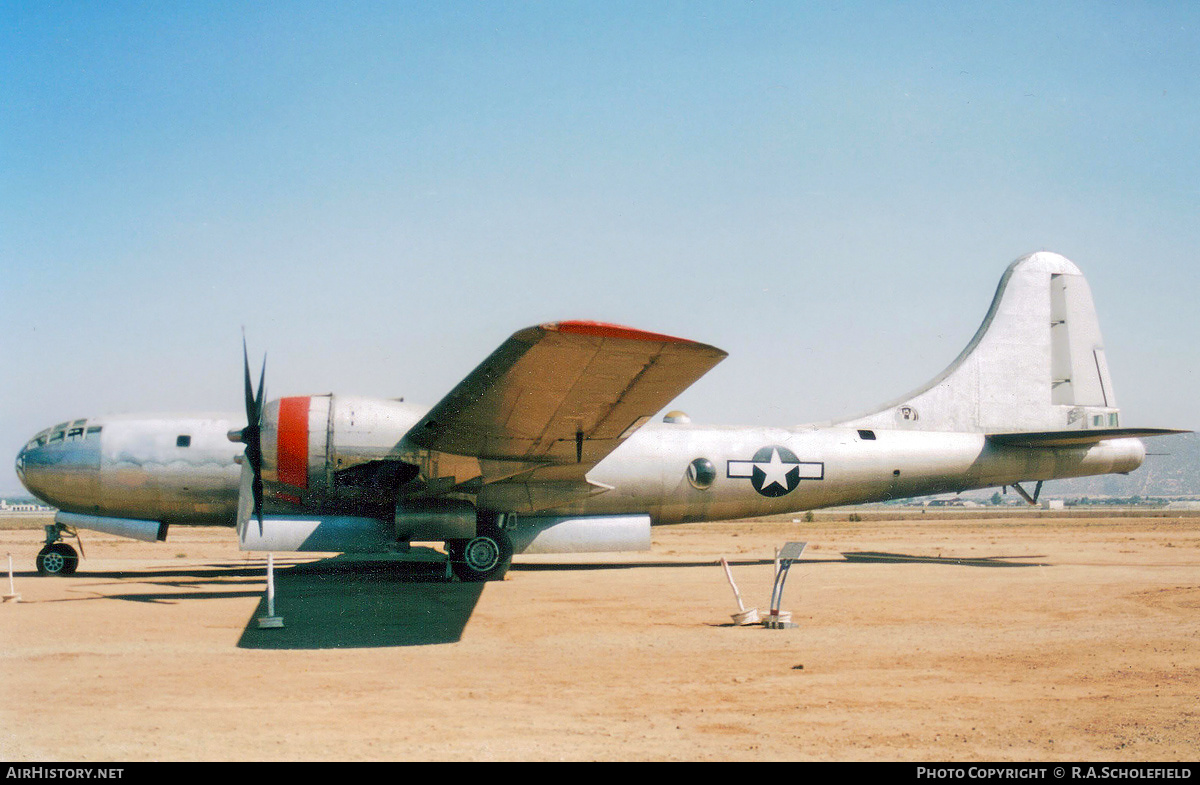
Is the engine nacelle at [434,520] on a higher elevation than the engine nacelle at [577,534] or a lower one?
higher

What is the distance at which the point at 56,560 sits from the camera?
16891 mm

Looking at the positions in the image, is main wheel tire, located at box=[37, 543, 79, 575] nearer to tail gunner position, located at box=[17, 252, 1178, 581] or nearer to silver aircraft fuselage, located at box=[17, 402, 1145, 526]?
tail gunner position, located at box=[17, 252, 1178, 581]

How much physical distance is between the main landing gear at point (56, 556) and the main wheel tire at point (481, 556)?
8004 millimetres

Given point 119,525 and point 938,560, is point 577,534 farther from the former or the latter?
point 938,560

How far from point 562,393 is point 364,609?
4.71 meters

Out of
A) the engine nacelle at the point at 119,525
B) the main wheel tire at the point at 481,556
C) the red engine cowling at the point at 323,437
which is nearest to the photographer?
the red engine cowling at the point at 323,437

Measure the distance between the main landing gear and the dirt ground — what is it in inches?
44.5

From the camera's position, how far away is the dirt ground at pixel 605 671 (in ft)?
18.4

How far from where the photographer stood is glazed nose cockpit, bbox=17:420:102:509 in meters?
16.3

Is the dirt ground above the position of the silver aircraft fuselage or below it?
below

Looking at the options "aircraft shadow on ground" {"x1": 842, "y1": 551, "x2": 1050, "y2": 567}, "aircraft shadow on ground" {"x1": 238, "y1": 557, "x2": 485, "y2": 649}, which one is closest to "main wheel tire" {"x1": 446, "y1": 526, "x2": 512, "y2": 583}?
"aircraft shadow on ground" {"x1": 238, "y1": 557, "x2": 485, "y2": 649}

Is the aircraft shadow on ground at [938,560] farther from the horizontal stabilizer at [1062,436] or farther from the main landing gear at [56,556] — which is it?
the main landing gear at [56,556]

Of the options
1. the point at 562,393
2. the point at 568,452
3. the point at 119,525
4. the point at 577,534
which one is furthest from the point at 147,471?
the point at 562,393

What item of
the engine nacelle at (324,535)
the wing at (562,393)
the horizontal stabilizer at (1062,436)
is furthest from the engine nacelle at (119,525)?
the horizontal stabilizer at (1062,436)
